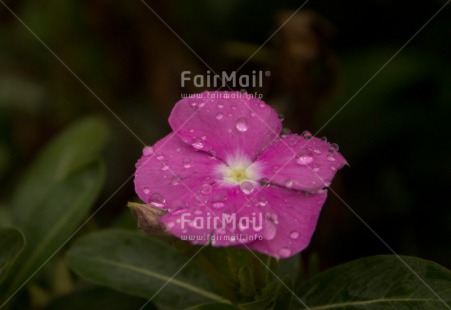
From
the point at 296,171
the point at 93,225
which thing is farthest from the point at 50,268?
the point at 296,171

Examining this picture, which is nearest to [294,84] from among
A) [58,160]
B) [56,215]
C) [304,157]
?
[58,160]

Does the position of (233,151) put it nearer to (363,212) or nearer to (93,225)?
(93,225)

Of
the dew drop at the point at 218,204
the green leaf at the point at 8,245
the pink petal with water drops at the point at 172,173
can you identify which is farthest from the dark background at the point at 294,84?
the dew drop at the point at 218,204

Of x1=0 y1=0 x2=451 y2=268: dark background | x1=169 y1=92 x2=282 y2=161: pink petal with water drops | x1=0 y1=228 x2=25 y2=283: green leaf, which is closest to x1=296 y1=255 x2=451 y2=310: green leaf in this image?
x1=169 y1=92 x2=282 y2=161: pink petal with water drops

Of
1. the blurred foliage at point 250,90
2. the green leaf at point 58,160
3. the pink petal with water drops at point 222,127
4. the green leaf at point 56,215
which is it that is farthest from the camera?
the blurred foliage at point 250,90

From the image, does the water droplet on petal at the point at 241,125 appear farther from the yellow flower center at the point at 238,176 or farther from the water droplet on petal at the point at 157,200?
the water droplet on petal at the point at 157,200

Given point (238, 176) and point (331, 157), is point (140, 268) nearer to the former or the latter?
point (238, 176)

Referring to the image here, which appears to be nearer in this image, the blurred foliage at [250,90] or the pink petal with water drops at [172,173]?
the pink petal with water drops at [172,173]
